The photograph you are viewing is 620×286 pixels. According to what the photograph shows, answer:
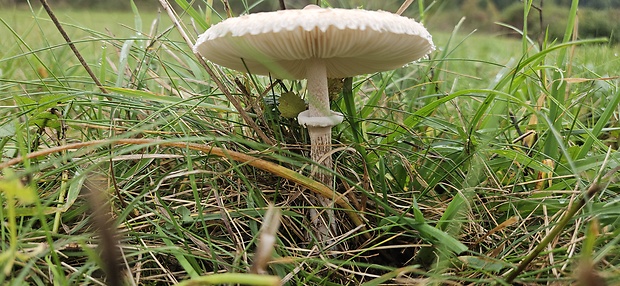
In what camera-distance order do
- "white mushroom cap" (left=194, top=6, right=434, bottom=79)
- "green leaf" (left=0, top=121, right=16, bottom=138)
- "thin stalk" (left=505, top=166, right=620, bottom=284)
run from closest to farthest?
"thin stalk" (left=505, top=166, right=620, bottom=284), "white mushroom cap" (left=194, top=6, right=434, bottom=79), "green leaf" (left=0, top=121, right=16, bottom=138)

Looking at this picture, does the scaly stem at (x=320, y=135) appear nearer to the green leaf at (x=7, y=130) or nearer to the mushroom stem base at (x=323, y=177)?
the mushroom stem base at (x=323, y=177)

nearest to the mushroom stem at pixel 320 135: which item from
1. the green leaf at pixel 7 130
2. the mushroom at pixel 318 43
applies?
the mushroom at pixel 318 43

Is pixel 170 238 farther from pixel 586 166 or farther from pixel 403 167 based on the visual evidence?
pixel 586 166

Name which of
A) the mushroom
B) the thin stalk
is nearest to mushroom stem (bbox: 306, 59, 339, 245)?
the mushroom

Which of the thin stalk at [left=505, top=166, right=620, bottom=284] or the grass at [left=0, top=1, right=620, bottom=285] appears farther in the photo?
the grass at [left=0, top=1, right=620, bottom=285]

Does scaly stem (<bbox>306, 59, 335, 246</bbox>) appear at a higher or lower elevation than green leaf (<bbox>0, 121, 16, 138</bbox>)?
lower

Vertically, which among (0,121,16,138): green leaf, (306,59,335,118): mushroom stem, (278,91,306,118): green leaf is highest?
(0,121,16,138): green leaf

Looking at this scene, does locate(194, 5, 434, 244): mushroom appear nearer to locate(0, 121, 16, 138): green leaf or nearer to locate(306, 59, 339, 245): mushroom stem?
Answer: locate(306, 59, 339, 245): mushroom stem
